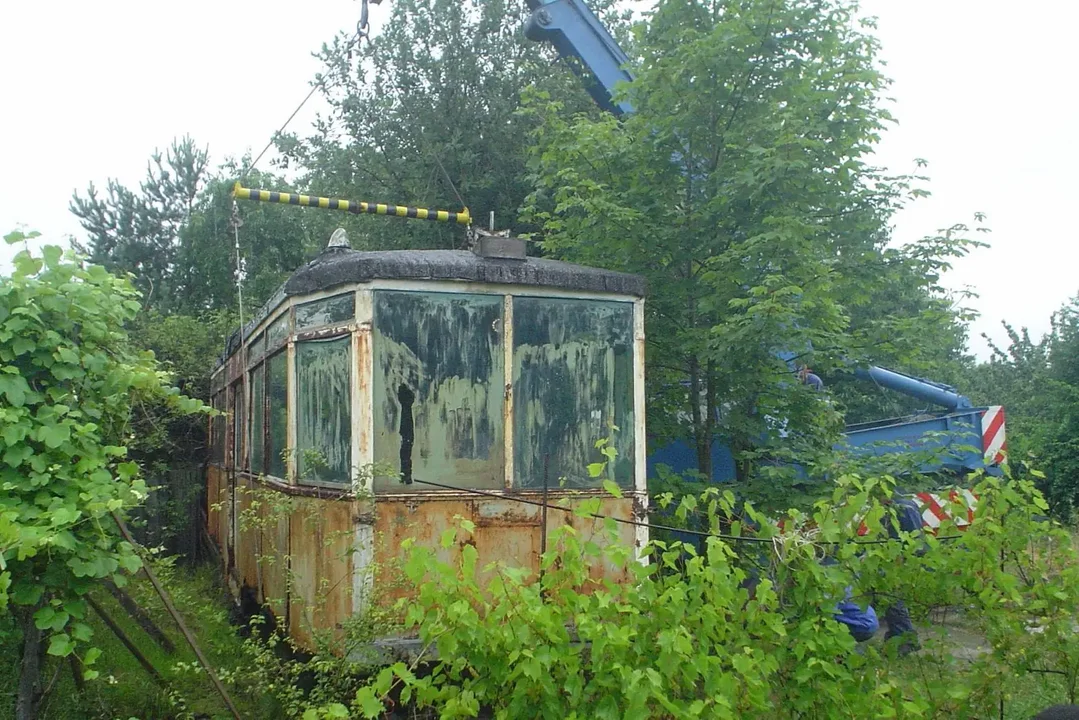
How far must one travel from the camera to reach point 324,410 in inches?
211

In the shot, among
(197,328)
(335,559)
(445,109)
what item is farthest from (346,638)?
(445,109)

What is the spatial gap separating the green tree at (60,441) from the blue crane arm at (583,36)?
666 centimetres

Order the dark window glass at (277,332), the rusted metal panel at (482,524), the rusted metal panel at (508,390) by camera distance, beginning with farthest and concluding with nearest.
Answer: the dark window glass at (277,332) < the rusted metal panel at (508,390) < the rusted metal panel at (482,524)

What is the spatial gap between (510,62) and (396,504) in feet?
39.1

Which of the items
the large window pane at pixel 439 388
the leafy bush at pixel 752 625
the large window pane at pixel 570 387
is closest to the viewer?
the leafy bush at pixel 752 625

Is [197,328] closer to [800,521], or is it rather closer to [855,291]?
[855,291]

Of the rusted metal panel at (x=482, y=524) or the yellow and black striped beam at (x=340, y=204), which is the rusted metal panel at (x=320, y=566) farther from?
the yellow and black striped beam at (x=340, y=204)

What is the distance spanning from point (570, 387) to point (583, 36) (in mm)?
5618

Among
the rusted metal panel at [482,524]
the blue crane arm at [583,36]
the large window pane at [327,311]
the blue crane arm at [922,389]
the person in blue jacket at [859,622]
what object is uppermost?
the blue crane arm at [583,36]

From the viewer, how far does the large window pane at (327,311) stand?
17.0ft

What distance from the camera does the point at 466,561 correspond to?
3.07m

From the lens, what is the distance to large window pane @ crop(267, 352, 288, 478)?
5.92 m

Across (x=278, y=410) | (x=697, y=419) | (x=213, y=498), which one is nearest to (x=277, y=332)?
(x=278, y=410)

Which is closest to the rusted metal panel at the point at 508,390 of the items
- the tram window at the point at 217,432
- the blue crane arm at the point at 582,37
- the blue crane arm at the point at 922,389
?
the blue crane arm at the point at 582,37
